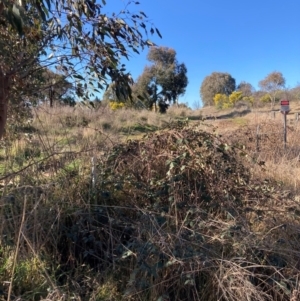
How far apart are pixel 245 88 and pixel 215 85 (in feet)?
17.6

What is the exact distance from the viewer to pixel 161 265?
2.16 meters

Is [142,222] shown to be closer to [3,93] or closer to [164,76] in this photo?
[3,93]

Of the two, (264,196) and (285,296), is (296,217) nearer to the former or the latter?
(264,196)

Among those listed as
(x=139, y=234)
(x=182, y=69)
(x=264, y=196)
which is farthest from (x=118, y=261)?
(x=182, y=69)

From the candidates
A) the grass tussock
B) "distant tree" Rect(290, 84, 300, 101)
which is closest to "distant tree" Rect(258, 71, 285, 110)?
"distant tree" Rect(290, 84, 300, 101)

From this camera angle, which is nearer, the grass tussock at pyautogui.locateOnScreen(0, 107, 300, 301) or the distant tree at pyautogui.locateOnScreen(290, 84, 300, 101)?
the grass tussock at pyautogui.locateOnScreen(0, 107, 300, 301)

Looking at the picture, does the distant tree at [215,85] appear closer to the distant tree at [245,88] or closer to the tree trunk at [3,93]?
the distant tree at [245,88]

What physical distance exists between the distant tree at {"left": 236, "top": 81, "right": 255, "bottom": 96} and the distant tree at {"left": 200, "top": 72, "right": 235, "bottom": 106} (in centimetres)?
208

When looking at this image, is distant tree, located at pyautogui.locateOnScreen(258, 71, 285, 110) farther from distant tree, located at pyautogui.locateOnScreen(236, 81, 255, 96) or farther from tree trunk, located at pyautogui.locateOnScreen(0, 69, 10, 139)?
tree trunk, located at pyautogui.locateOnScreen(0, 69, 10, 139)

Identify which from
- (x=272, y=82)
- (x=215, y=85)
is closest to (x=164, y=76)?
(x=272, y=82)

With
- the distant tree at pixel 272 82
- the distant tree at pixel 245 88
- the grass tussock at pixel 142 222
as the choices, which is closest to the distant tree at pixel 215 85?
the distant tree at pixel 245 88

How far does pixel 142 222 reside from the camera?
263 cm

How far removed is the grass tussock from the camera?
2.21 m

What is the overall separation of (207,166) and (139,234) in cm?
98
